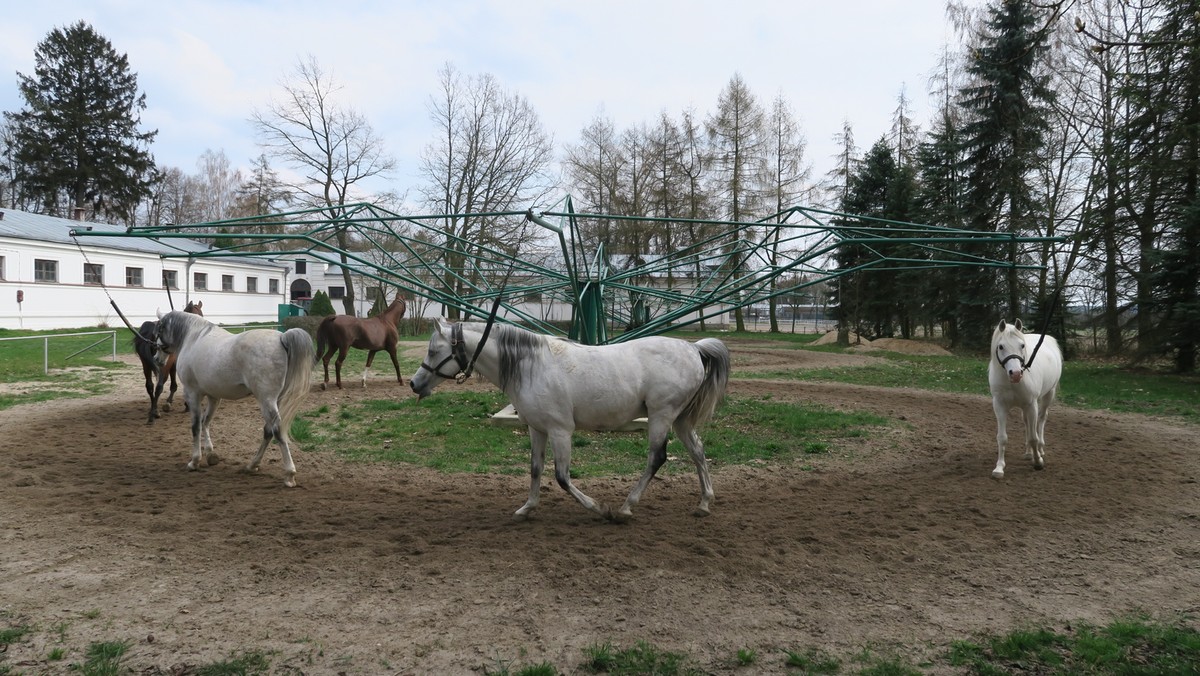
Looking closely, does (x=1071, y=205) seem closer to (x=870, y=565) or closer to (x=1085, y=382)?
(x=1085, y=382)

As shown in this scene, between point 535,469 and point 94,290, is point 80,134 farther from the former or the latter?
point 535,469

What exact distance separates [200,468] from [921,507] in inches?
270

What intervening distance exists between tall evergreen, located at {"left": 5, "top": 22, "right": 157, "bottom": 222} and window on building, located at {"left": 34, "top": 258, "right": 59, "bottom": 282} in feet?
41.1

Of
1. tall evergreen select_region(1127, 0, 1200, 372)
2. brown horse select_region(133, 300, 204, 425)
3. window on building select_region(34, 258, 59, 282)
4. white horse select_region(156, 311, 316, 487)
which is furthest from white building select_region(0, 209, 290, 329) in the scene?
tall evergreen select_region(1127, 0, 1200, 372)

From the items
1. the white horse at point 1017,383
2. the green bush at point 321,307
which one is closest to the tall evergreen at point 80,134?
the green bush at point 321,307

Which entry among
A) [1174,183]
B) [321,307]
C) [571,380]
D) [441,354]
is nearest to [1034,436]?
[571,380]

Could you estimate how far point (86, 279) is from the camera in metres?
28.5

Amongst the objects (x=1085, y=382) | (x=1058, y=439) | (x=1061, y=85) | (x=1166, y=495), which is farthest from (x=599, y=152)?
(x=1166, y=495)

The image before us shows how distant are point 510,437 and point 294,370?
280 centimetres

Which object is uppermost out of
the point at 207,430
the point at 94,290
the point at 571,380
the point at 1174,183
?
the point at 1174,183

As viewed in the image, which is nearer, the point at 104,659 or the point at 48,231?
the point at 104,659

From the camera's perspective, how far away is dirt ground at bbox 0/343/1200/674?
10.9ft

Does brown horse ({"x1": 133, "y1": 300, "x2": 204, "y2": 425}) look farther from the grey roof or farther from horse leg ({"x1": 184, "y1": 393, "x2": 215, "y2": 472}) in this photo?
the grey roof

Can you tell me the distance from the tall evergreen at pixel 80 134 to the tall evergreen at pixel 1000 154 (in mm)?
43998
